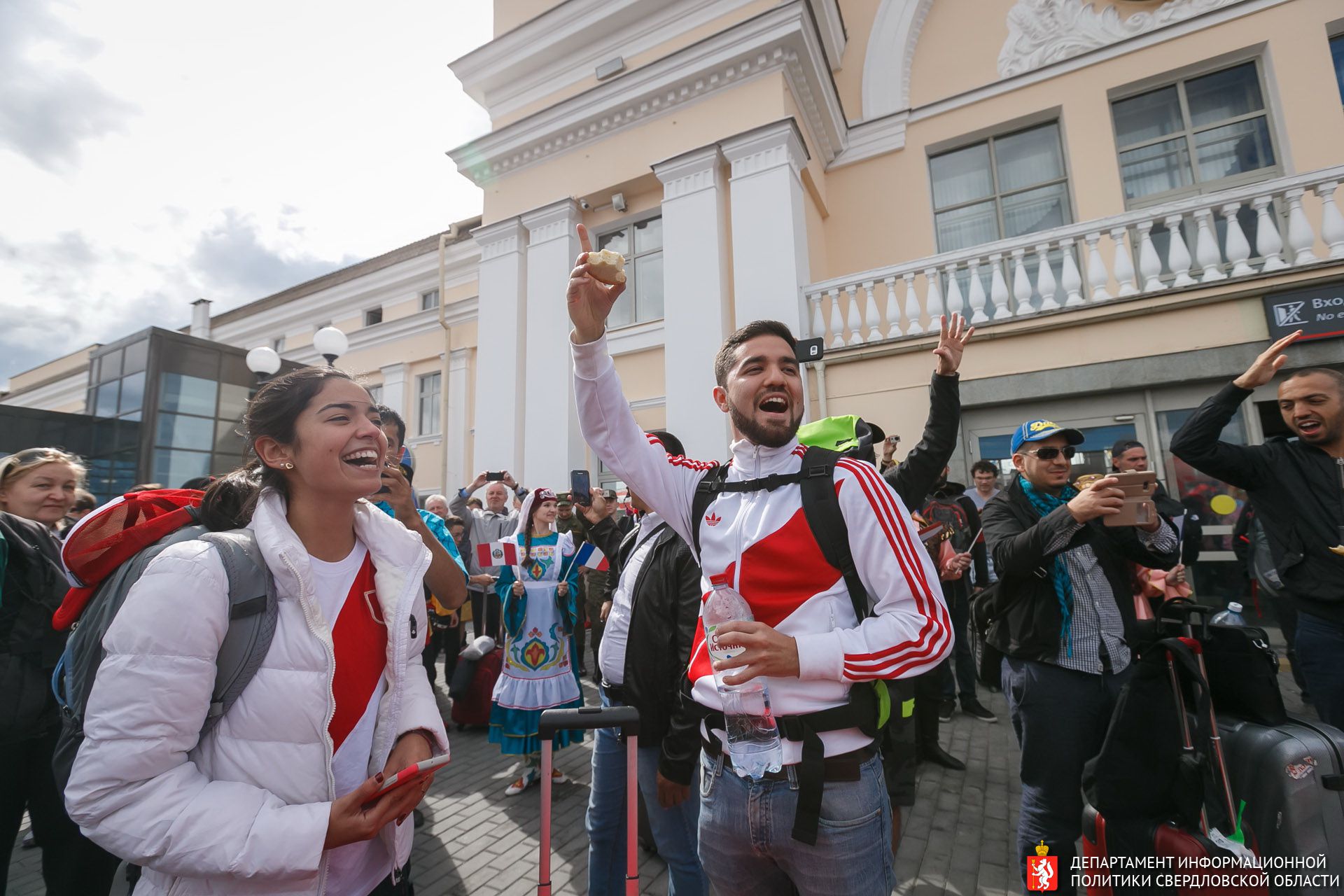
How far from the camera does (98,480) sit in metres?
12.9

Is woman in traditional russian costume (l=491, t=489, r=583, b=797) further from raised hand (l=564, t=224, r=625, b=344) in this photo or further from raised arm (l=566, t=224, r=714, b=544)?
raised hand (l=564, t=224, r=625, b=344)

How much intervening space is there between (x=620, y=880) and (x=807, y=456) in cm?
215

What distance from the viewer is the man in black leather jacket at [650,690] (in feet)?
7.74

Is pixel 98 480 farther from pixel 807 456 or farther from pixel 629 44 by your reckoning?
pixel 807 456

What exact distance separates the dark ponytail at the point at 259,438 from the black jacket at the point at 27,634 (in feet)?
Answer: 6.43

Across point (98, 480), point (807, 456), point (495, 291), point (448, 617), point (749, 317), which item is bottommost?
point (448, 617)

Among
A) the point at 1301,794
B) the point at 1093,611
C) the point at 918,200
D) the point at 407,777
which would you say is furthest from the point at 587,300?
the point at 918,200

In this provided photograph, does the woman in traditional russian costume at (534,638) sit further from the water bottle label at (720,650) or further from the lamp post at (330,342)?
the lamp post at (330,342)

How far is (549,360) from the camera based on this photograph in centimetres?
1038

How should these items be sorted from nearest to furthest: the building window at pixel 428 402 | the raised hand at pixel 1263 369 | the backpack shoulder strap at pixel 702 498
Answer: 1. the backpack shoulder strap at pixel 702 498
2. the raised hand at pixel 1263 369
3. the building window at pixel 428 402

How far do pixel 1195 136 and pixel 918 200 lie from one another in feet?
12.2

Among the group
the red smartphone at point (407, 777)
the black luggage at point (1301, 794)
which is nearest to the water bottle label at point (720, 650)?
the red smartphone at point (407, 777)

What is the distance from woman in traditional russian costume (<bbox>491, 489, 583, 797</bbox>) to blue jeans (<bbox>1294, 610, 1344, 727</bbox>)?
13.9 ft

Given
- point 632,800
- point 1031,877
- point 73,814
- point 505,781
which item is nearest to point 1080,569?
point 1031,877
